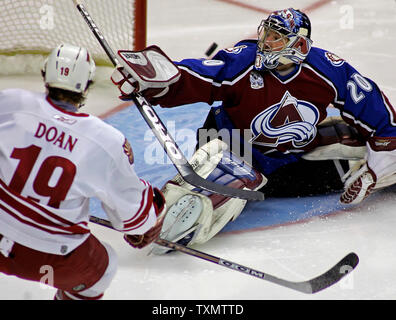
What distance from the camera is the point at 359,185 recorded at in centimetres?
252

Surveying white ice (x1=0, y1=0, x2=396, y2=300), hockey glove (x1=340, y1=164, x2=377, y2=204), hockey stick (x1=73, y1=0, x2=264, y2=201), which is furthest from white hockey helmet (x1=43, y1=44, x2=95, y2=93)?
hockey glove (x1=340, y1=164, x2=377, y2=204)

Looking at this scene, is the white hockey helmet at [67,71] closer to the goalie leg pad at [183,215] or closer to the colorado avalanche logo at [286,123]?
the goalie leg pad at [183,215]

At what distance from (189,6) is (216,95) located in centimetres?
214

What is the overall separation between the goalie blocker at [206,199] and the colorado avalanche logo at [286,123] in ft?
0.41

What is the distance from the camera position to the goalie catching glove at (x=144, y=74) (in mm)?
2264

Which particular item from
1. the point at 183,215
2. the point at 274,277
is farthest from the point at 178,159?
the point at 274,277

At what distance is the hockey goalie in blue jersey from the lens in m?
2.34

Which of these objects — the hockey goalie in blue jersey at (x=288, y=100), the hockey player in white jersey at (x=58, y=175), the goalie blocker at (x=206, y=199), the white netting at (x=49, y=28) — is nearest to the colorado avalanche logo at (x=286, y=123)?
the hockey goalie in blue jersey at (x=288, y=100)

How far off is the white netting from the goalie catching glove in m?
1.21

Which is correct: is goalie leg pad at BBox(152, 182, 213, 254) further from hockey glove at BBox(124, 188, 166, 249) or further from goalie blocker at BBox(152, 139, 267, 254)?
hockey glove at BBox(124, 188, 166, 249)

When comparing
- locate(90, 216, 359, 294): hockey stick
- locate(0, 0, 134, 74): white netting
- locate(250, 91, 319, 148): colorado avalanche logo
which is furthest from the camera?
locate(0, 0, 134, 74): white netting

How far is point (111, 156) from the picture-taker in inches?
61.7

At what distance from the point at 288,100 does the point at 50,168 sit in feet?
3.63
